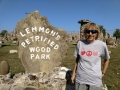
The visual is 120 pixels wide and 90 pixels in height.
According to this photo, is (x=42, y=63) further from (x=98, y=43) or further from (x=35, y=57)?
(x=98, y=43)

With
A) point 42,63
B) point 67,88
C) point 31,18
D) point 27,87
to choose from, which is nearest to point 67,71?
point 67,88

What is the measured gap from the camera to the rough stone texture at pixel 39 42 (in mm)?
4605

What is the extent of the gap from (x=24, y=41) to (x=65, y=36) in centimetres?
107

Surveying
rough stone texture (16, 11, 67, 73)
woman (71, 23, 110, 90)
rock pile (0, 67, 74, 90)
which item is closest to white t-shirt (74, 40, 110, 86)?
woman (71, 23, 110, 90)

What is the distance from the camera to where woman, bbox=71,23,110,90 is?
283 cm

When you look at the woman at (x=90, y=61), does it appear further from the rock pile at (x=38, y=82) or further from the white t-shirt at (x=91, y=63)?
the rock pile at (x=38, y=82)

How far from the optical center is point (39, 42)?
4625 millimetres

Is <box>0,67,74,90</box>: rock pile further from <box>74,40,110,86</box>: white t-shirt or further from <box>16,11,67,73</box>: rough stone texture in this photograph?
<box>74,40,110,86</box>: white t-shirt

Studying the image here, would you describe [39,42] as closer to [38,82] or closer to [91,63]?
[38,82]

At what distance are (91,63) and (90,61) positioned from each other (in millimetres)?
35

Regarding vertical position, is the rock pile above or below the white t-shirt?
below

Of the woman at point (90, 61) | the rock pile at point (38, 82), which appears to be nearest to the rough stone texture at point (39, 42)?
the rock pile at point (38, 82)

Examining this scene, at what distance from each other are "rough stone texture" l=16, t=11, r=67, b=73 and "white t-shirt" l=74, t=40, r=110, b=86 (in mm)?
1744

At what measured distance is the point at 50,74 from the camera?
4.43 m
